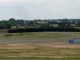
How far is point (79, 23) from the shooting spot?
12131 cm

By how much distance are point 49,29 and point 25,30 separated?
9225mm

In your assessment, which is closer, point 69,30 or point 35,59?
point 35,59

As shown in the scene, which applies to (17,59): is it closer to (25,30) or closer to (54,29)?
(25,30)

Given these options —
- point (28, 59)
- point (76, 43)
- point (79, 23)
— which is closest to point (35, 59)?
point (28, 59)

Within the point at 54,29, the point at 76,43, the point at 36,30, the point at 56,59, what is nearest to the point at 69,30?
the point at 54,29

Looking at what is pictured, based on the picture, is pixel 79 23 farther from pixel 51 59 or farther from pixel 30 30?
pixel 51 59

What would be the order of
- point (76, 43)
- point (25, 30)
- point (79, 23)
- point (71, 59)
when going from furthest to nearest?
point (79, 23) < point (25, 30) < point (76, 43) < point (71, 59)

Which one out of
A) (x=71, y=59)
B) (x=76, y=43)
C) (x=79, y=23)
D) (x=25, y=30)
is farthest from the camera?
(x=79, y=23)

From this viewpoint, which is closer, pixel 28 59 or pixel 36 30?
pixel 28 59

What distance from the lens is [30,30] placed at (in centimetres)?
7581

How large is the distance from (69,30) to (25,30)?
14.9m

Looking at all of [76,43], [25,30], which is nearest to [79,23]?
[25,30]

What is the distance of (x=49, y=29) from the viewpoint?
80.0 meters

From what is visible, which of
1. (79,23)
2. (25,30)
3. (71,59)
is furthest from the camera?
(79,23)
